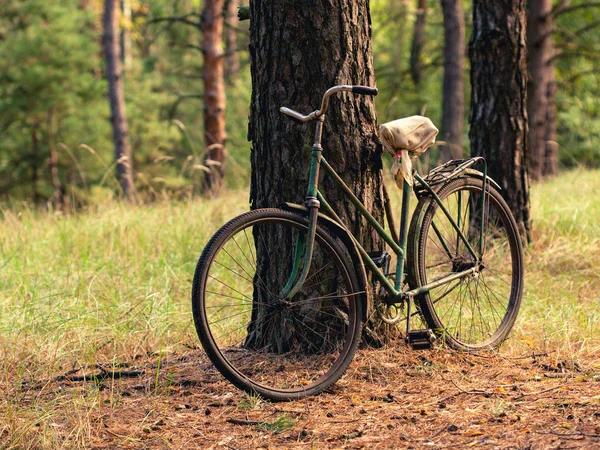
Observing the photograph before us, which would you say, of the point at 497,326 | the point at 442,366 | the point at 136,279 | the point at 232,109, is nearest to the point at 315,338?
the point at 442,366

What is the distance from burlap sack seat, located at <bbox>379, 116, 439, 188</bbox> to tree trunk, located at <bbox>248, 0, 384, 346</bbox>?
0.35ft

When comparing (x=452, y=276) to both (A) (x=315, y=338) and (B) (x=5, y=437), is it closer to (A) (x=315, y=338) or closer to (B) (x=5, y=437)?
(A) (x=315, y=338)

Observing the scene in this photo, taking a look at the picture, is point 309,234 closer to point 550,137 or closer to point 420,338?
point 420,338

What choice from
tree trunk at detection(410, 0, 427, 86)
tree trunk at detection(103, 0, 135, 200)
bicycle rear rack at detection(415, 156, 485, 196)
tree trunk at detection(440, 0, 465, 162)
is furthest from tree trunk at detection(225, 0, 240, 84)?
bicycle rear rack at detection(415, 156, 485, 196)

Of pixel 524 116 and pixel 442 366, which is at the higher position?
pixel 524 116

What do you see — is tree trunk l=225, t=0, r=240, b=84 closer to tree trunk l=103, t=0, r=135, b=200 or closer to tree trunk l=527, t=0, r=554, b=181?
tree trunk l=103, t=0, r=135, b=200

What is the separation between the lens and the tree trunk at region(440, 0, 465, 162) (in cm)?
1139

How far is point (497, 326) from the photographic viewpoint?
14.0 feet

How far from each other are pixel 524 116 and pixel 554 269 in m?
1.31

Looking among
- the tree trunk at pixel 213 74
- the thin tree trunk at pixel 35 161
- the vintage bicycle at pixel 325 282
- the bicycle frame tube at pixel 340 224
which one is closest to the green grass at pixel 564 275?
the vintage bicycle at pixel 325 282

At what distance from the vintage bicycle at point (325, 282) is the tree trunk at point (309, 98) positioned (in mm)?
133

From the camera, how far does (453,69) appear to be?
1155 cm

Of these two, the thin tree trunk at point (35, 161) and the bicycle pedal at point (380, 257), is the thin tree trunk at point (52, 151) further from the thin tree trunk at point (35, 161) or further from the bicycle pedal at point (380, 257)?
the bicycle pedal at point (380, 257)

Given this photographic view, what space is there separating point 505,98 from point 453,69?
5.83 meters
